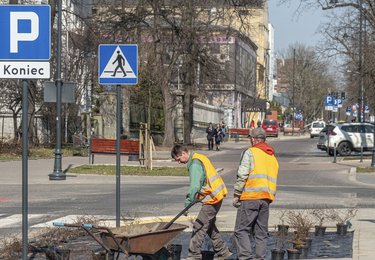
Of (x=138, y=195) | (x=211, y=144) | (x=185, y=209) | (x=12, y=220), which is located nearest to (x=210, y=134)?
(x=211, y=144)

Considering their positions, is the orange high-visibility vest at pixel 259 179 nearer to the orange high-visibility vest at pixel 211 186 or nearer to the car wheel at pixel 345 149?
the orange high-visibility vest at pixel 211 186

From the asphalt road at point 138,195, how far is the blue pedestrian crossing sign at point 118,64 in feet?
11.0

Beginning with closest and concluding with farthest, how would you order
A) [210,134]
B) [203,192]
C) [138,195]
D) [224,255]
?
[203,192]
[224,255]
[138,195]
[210,134]

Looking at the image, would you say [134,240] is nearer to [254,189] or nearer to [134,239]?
[134,239]

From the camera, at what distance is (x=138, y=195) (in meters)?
20.7

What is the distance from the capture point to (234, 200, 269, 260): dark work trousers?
978 cm

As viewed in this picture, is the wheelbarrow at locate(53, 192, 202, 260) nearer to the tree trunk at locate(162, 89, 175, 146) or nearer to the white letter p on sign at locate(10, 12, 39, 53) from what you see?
the white letter p on sign at locate(10, 12, 39, 53)

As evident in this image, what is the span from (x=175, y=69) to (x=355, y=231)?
35683 millimetres

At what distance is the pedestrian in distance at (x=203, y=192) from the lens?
391 inches

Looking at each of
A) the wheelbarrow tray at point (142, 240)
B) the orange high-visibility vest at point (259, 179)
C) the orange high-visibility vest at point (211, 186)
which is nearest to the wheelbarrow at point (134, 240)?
the wheelbarrow tray at point (142, 240)

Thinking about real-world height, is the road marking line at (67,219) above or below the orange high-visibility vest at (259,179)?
below

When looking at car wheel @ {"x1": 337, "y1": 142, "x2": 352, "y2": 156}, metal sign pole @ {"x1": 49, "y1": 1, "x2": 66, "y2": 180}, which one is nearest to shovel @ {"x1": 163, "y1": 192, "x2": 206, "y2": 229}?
metal sign pole @ {"x1": 49, "y1": 1, "x2": 66, "y2": 180}

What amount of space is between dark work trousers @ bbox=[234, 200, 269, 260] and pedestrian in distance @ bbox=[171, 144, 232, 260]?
19.7 inches

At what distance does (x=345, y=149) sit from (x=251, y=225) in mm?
33025
